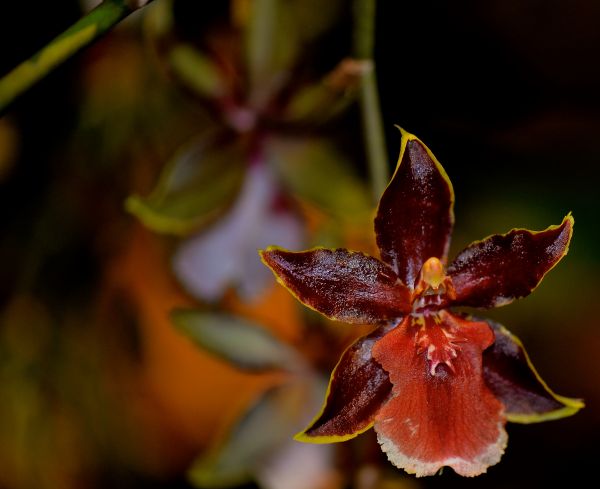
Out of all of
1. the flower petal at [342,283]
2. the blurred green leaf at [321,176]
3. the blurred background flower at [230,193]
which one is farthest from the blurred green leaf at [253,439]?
the flower petal at [342,283]

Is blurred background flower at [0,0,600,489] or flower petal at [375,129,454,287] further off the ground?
blurred background flower at [0,0,600,489]

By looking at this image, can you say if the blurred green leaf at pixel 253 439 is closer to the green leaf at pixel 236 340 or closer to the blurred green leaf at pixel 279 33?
the green leaf at pixel 236 340

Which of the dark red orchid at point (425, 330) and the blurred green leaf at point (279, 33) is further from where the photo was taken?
the blurred green leaf at point (279, 33)

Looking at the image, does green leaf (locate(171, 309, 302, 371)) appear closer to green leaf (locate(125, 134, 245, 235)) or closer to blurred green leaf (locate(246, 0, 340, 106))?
green leaf (locate(125, 134, 245, 235))

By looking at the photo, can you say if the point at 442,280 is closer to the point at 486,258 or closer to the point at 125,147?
the point at 486,258

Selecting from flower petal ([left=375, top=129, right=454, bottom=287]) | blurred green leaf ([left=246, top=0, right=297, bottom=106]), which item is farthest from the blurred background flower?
flower petal ([left=375, top=129, right=454, bottom=287])

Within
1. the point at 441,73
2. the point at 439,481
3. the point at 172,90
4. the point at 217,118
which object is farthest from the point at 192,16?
the point at 439,481
